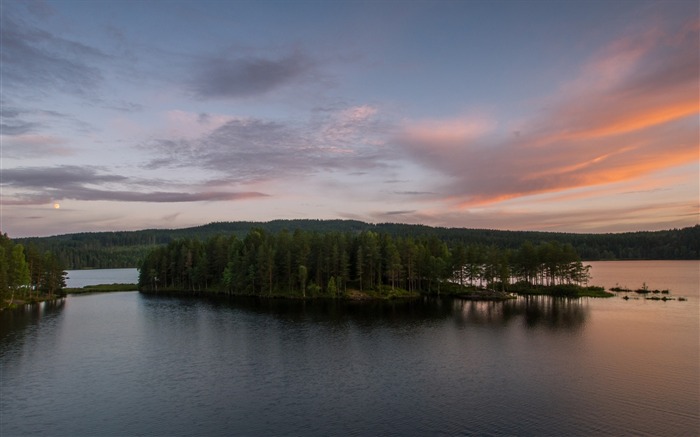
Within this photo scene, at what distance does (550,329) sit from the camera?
245 feet

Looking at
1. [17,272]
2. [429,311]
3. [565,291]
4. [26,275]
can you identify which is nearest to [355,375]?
[429,311]

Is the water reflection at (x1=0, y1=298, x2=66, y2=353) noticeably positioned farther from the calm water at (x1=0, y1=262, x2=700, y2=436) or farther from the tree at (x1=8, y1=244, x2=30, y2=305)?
the tree at (x1=8, y1=244, x2=30, y2=305)

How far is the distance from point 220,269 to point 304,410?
126432 millimetres

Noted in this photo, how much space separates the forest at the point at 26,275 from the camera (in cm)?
10575

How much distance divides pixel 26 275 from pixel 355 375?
10779cm

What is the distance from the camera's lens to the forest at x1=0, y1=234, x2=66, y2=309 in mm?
105750

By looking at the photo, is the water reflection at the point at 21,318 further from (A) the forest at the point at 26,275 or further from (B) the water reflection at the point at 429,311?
(B) the water reflection at the point at 429,311

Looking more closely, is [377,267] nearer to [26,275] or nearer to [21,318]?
[21,318]

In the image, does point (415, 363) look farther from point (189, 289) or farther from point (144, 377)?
point (189, 289)

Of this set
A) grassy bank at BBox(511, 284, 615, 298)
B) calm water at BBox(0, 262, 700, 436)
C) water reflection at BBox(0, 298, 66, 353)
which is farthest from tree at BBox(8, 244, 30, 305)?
grassy bank at BBox(511, 284, 615, 298)

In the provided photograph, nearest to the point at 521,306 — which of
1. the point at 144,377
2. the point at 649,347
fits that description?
the point at 649,347

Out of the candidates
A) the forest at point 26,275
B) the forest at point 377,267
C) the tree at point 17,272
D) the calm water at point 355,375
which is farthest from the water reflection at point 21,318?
the forest at point 377,267

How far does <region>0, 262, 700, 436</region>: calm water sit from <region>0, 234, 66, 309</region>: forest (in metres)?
21.3

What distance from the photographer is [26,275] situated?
11338 centimetres
